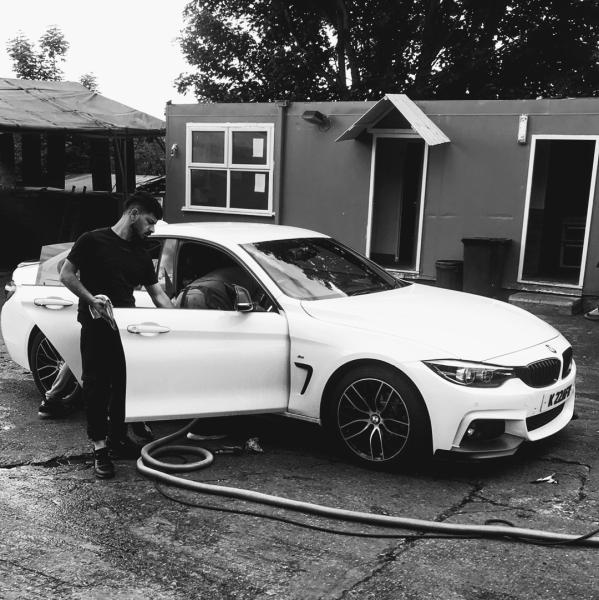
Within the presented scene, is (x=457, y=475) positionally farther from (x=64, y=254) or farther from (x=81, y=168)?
(x=81, y=168)

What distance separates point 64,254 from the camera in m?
6.57

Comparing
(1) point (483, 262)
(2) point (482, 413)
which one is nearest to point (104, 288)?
(2) point (482, 413)

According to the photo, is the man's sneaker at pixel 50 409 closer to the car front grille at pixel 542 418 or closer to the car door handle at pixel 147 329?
the car door handle at pixel 147 329

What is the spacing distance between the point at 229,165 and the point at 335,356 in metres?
10.1

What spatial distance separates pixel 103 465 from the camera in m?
4.86

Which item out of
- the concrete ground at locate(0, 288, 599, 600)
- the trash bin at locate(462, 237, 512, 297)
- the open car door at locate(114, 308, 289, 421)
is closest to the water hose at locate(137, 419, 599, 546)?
the concrete ground at locate(0, 288, 599, 600)

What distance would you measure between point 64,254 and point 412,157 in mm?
9323

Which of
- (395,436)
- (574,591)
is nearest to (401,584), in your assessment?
(574,591)

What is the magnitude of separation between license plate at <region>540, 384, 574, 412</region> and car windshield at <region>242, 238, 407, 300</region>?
153cm

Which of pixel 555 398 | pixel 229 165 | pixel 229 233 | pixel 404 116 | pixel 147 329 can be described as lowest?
pixel 555 398

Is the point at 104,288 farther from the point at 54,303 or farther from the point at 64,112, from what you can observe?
the point at 64,112

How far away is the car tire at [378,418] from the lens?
469 centimetres

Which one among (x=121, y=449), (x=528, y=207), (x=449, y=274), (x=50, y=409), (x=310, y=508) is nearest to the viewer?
(x=310, y=508)

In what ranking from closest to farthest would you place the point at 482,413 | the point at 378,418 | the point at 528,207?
the point at 482,413
the point at 378,418
the point at 528,207
